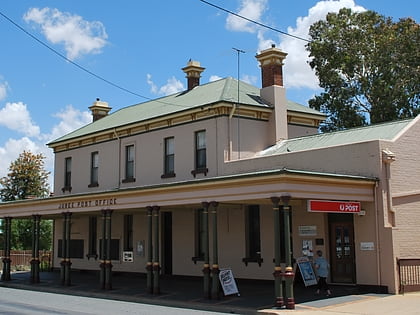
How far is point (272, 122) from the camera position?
26.2 metres

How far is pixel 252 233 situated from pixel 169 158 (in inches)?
228

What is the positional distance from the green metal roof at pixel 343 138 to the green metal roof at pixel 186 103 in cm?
204

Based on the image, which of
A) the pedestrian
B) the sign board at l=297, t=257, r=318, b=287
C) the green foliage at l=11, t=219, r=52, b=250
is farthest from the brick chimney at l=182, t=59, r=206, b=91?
the green foliage at l=11, t=219, r=52, b=250

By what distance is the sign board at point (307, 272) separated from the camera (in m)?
20.9

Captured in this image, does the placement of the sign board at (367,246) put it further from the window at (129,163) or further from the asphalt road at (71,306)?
the window at (129,163)

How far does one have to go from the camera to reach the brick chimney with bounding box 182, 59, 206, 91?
3136 cm

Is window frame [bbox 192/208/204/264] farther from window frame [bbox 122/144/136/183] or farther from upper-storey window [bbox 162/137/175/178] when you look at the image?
window frame [bbox 122/144/136/183]

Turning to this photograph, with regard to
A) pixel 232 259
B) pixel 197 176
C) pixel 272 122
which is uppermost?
pixel 272 122

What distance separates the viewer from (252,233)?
24016 mm

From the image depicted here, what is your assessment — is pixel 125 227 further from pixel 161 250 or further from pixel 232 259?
pixel 232 259

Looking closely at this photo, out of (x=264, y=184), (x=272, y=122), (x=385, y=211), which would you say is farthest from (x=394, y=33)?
(x=264, y=184)

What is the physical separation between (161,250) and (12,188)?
2945cm

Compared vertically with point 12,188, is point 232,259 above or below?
below

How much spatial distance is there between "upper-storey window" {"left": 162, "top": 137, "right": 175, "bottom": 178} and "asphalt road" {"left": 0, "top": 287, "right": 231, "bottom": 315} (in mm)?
7325
